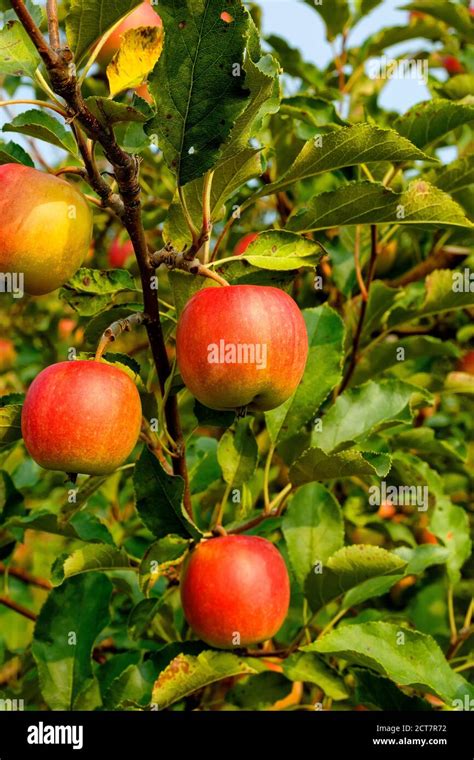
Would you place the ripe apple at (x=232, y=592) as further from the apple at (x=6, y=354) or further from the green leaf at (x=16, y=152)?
the apple at (x=6, y=354)

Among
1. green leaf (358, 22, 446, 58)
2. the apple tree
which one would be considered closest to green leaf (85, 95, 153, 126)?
the apple tree

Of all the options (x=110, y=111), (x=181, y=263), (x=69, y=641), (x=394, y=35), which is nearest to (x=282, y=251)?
(x=181, y=263)

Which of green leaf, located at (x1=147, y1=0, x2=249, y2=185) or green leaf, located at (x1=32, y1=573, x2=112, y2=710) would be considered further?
green leaf, located at (x1=32, y1=573, x2=112, y2=710)

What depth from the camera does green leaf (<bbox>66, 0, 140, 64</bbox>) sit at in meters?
0.86

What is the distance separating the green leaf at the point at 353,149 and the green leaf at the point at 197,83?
12 centimetres

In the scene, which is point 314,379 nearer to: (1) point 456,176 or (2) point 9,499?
(1) point 456,176

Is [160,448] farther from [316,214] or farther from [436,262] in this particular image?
[436,262]

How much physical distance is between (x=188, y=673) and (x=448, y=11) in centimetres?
144

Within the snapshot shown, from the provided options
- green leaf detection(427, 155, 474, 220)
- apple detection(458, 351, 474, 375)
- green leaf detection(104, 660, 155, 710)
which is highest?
green leaf detection(427, 155, 474, 220)

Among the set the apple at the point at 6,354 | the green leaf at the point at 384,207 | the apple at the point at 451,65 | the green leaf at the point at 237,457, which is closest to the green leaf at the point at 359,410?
the green leaf at the point at 237,457

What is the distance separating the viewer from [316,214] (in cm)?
98

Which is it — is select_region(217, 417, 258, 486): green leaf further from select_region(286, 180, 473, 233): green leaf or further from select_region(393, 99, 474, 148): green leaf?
select_region(393, 99, 474, 148): green leaf

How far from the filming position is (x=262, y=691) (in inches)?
48.6

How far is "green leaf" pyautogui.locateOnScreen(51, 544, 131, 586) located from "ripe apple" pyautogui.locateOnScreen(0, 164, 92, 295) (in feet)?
1.13
